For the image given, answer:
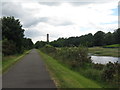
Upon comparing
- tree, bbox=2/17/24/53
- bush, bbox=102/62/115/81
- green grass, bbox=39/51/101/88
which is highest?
tree, bbox=2/17/24/53

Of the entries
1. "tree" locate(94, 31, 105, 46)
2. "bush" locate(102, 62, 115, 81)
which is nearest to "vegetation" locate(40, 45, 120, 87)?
"bush" locate(102, 62, 115, 81)

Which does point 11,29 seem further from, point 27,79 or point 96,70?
point 27,79

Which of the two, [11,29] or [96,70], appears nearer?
[96,70]

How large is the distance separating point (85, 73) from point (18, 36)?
34070mm

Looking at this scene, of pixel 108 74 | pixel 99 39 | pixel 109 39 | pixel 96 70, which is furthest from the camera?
pixel 99 39

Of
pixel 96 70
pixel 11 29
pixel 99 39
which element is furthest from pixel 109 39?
pixel 96 70

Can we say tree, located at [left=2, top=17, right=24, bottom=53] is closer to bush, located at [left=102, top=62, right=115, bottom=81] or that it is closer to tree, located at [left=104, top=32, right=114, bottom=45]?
bush, located at [left=102, top=62, right=115, bottom=81]

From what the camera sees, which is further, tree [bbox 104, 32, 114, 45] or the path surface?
tree [bbox 104, 32, 114, 45]

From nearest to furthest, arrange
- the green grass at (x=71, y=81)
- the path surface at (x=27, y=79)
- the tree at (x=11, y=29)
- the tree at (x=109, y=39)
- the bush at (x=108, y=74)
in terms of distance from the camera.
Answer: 1. the path surface at (x=27, y=79)
2. the green grass at (x=71, y=81)
3. the bush at (x=108, y=74)
4. the tree at (x=11, y=29)
5. the tree at (x=109, y=39)

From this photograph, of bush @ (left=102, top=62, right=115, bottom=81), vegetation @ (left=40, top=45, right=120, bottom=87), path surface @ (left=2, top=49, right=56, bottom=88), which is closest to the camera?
path surface @ (left=2, top=49, right=56, bottom=88)

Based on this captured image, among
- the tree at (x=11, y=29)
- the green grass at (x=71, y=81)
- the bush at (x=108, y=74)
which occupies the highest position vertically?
the tree at (x=11, y=29)

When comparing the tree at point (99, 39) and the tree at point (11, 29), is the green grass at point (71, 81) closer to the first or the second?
the tree at point (11, 29)

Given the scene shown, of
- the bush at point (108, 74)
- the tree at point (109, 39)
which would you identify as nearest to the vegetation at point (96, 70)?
the bush at point (108, 74)

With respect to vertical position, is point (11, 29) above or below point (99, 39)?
below
